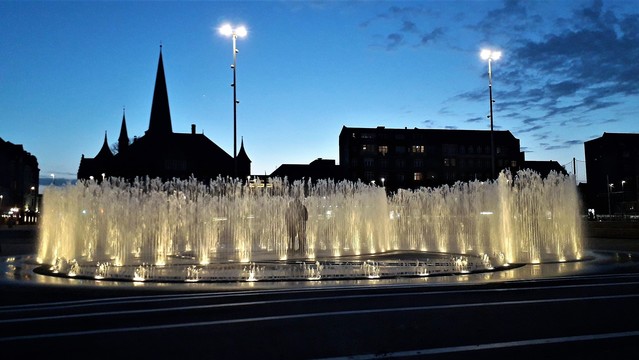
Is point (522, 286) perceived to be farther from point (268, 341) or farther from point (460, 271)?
point (268, 341)

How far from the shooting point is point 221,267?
18484 mm

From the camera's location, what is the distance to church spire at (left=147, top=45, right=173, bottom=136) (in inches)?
3844

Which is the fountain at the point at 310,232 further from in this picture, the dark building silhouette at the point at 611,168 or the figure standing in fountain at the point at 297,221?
the dark building silhouette at the point at 611,168

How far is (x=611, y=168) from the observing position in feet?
388

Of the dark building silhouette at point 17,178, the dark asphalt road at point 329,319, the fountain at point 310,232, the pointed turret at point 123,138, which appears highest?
the pointed turret at point 123,138

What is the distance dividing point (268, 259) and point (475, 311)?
12629 millimetres

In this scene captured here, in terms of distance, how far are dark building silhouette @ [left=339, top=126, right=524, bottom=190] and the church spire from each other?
34466 mm

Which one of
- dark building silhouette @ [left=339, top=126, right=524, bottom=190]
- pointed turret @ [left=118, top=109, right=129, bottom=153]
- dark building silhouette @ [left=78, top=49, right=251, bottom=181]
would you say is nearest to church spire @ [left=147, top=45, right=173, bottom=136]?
dark building silhouette @ [left=78, top=49, right=251, bottom=181]

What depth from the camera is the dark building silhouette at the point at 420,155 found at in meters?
107

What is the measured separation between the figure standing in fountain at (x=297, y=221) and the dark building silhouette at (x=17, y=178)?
83161 mm

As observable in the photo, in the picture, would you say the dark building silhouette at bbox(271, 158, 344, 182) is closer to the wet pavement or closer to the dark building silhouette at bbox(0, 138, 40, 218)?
the dark building silhouette at bbox(0, 138, 40, 218)

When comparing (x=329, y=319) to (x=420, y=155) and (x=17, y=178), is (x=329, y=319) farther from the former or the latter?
(x=17, y=178)

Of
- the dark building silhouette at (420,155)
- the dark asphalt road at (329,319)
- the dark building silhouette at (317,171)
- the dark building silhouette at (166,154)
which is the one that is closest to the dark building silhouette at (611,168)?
the dark building silhouette at (420,155)

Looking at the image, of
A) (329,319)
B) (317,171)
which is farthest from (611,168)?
(329,319)
